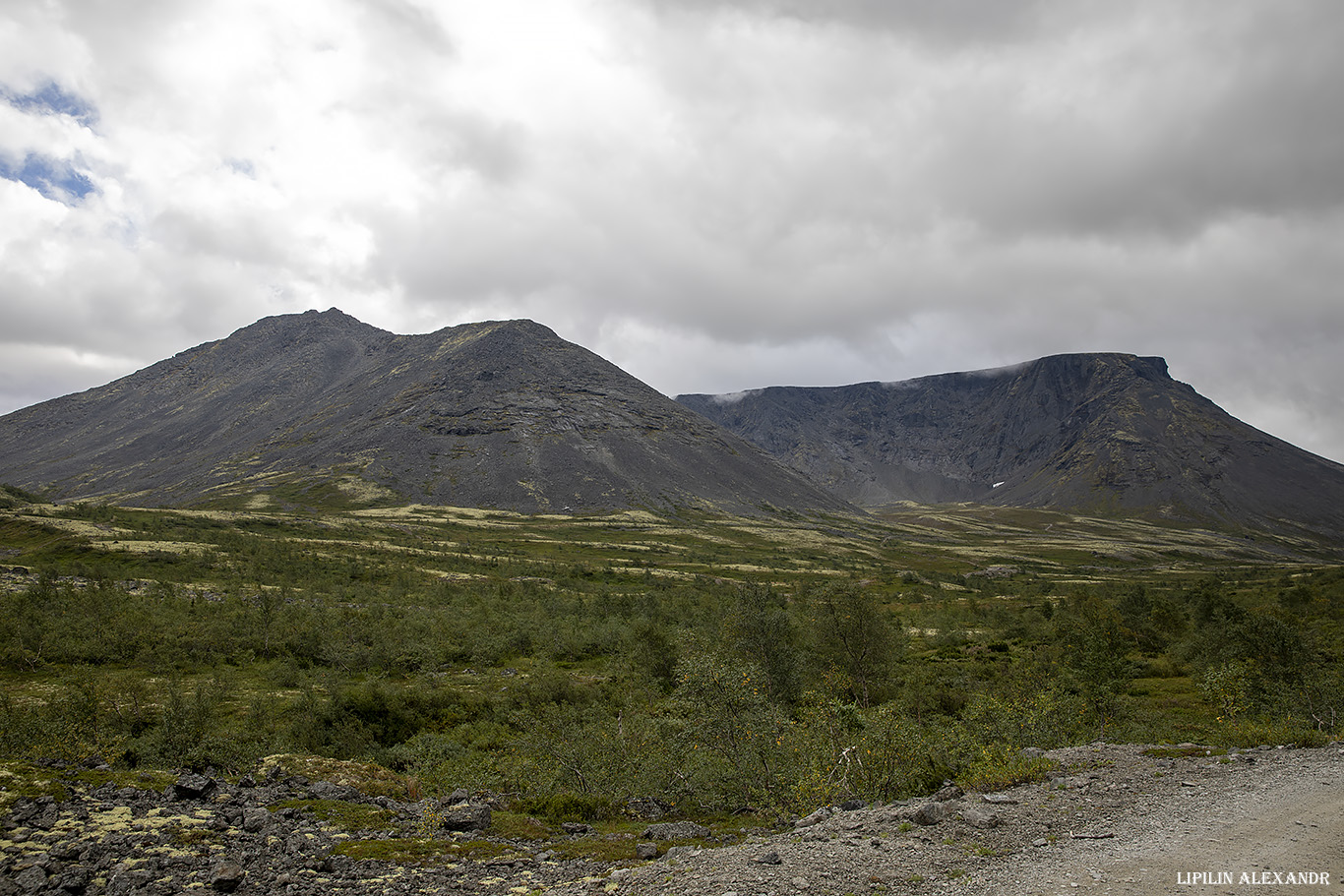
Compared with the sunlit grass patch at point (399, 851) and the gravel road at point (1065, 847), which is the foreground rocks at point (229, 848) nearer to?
the sunlit grass patch at point (399, 851)

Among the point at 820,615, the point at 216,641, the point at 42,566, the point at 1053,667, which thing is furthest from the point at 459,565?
the point at 1053,667

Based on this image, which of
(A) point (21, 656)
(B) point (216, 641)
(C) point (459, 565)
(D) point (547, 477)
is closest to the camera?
(A) point (21, 656)

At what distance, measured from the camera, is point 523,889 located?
10.2 meters

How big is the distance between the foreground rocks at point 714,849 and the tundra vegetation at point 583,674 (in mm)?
2691

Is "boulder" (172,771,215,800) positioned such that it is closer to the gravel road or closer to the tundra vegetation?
the tundra vegetation

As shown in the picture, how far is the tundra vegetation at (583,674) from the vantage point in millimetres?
17219

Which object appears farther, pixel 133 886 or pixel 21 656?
pixel 21 656

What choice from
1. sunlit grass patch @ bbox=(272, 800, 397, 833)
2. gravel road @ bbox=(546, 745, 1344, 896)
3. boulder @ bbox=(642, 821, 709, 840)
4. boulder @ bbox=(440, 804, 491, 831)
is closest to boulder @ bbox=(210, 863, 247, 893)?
sunlit grass patch @ bbox=(272, 800, 397, 833)

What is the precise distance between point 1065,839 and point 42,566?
73.7 metres

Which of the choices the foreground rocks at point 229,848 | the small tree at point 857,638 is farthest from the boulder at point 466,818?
the small tree at point 857,638

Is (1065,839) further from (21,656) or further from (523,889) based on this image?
(21,656)

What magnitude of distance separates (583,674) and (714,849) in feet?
97.4

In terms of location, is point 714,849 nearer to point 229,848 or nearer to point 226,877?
point 226,877

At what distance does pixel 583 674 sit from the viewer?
40156 mm
